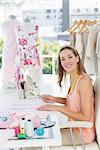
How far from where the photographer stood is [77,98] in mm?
2389

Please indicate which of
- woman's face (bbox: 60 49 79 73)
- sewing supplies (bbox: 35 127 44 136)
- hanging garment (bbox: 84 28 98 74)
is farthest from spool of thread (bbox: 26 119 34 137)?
hanging garment (bbox: 84 28 98 74)

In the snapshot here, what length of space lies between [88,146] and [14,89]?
64.8 inches

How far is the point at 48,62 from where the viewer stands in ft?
21.5

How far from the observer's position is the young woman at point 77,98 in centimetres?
228

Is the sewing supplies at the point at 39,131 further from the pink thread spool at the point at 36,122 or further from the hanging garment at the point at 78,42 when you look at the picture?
the hanging garment at the point at 78,42

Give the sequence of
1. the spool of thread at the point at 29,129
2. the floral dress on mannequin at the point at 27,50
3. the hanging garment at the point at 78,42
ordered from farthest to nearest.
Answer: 1. the hanging garment at the point at 78,42
2. the floral dress on mannequin at the point at 27,50
3. the spool of thread at the point at 29,129

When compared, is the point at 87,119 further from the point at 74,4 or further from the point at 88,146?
the point at 74,4

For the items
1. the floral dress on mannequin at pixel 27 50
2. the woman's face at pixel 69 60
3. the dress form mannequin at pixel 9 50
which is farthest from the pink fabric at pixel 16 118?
the dress form mannequin at pixel 9 50

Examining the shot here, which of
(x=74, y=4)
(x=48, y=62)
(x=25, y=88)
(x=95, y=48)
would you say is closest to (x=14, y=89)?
(x=25, y=88)

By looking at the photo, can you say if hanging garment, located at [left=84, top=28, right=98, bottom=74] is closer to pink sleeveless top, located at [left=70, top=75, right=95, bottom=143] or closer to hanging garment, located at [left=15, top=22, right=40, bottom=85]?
hanging garment, located at [left=15, top=22, right=40, bottom=85]

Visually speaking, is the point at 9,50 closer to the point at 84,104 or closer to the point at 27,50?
the point at 27,50

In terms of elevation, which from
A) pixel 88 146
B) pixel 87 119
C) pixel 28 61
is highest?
pixel 28 61

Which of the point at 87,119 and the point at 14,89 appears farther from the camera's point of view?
the point at 14,89

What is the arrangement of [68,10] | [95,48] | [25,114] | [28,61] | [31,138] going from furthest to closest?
1. [68,10]
2. [95,48]
3. [28,61]
4. [25,114]
5. [31,138]
